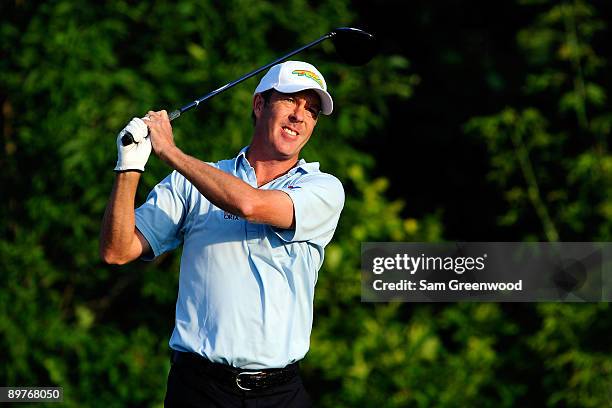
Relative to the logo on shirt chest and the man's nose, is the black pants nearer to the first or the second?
the logo on shirt chest

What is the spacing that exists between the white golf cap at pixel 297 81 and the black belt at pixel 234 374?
81 cm

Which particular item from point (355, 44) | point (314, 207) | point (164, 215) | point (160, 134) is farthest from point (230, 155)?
point (160, 134)

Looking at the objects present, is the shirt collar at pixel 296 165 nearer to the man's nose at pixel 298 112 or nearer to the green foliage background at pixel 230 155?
the man's nose at pixel 298 112

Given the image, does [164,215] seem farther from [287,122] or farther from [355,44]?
[355,44]

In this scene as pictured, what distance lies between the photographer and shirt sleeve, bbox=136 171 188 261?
349 cm

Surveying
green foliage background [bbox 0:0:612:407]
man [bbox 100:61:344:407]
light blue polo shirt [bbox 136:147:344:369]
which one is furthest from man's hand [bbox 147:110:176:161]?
green foliage background [bbox 0:0:612:407]

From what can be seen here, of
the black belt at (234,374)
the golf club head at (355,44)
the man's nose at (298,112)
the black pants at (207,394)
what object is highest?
the golf club head at (355,44)

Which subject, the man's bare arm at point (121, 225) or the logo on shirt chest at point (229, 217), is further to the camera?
the logo on shirt chest at point (229, 217)

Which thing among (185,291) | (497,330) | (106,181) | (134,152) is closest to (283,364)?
(185,291)

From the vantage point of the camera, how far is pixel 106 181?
20.0ft

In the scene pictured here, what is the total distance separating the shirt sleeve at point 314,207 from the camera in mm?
3381

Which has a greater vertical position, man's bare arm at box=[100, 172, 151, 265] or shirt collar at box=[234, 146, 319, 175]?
shirt collar at box=[234, 146, 319, 175]

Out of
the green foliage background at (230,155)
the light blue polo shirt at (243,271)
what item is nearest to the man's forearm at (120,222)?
the light blue polo shirt at (243,271)

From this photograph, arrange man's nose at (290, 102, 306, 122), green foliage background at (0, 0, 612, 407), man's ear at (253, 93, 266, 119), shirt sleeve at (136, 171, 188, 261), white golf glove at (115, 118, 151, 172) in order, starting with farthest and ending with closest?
green foliage background at (0, 0, 612, 407), man's ear at (253, 93, 266, 119), man's nose at (290, 102, 306, 122), shirt sleeve at (136, 171, 188, 261), white golf glove at (115, 118, 151, 172)
